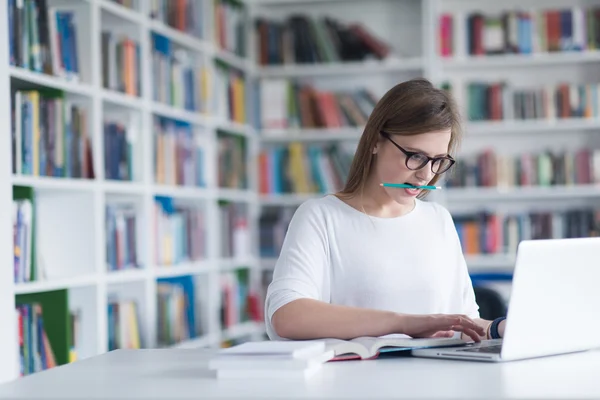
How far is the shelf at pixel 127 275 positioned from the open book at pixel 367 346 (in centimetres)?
181

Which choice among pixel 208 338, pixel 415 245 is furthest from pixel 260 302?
pixel 415 245

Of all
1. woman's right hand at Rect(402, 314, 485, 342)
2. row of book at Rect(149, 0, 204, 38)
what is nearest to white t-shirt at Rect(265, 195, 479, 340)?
woman's right hand at Rect(402, 314, 485, 342)

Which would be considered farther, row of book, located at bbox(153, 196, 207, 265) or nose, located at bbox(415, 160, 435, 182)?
row of book, located at bbox(153, 196, 207, 265)

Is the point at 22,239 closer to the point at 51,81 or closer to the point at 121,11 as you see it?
the point at 51,81

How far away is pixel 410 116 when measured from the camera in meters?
2.12

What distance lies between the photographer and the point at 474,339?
1.85 m

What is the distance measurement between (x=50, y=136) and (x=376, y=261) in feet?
4.65

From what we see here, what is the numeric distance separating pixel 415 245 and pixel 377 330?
1.40 ft

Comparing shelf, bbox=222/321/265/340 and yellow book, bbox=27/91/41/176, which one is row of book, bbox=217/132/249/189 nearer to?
shelf, bbox=222/321/265/340

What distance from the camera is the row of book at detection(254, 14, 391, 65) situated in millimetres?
5031

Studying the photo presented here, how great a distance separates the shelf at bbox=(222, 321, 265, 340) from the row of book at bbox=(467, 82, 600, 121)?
5.22 feet

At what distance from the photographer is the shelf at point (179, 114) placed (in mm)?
3932

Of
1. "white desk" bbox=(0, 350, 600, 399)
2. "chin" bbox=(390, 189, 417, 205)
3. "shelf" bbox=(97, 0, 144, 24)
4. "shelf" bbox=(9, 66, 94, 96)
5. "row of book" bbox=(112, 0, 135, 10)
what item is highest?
"row of book" bbox=(112, 0, 135, 10)

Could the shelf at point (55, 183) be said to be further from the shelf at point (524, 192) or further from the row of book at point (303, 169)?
the shelf at point (524, 192)
